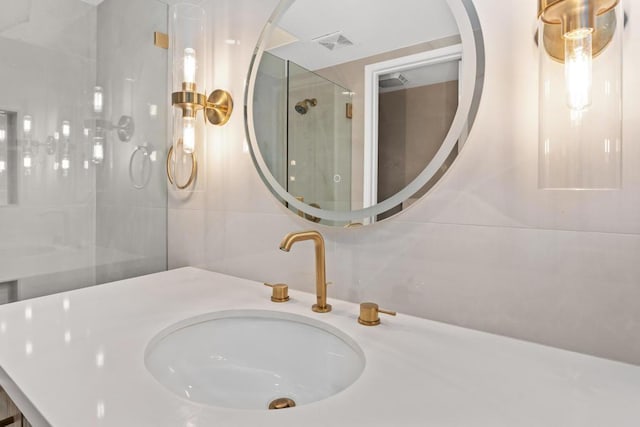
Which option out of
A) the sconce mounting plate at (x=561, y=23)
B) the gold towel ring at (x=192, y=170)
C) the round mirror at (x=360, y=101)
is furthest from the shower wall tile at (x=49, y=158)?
the sconce mounting plate at (x=561, y=23)

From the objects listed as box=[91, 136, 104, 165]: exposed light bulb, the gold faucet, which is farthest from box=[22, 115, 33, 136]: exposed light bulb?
the gold faucet

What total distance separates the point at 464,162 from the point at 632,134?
0.29 meters

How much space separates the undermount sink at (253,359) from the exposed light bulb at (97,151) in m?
0.82

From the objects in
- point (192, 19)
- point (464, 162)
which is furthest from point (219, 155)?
point (464, 162)

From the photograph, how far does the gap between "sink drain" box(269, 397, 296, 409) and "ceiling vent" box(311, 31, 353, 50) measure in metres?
0.90

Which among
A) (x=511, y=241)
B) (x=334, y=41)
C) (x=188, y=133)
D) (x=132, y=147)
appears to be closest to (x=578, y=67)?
(x=511, y=241)

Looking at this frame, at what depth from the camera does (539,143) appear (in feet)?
2.33

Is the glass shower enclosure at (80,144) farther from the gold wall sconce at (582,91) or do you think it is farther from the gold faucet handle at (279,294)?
the gold wall sconce at (582,91)

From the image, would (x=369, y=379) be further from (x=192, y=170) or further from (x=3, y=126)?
(x=3, y=126)

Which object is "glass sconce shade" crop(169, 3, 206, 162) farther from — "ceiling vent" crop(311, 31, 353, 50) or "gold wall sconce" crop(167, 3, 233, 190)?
"ceiling vent" crop(311, 31, 353, 50)

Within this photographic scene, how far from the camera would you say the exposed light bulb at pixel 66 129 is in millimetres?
1274

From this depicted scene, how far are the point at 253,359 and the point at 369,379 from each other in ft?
1.37

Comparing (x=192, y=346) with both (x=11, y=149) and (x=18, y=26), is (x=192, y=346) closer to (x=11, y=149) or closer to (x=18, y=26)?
(x=11, y=149)

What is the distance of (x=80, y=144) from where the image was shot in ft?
4.34
